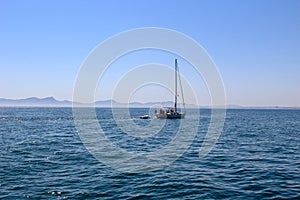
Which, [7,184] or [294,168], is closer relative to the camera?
[7,184]

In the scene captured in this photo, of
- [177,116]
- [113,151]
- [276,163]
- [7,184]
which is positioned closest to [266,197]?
[276,163]

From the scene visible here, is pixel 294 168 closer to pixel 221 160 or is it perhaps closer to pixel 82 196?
pixel 221 160

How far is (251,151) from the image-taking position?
33.2 m

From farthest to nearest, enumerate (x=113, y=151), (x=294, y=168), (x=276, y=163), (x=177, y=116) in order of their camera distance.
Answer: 1. (x=177, y=116)
2. (x=113, y=151)
3. (x=276, y=163)
4. (x=294, y=168)

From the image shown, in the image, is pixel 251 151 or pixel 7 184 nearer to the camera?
pixel 7 184

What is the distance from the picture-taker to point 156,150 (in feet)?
111

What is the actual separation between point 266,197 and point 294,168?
9.00m

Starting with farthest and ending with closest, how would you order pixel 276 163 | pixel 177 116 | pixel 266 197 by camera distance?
pixel 177 116, pixel 276 163, pixel 266 197

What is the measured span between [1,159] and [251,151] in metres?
25.1

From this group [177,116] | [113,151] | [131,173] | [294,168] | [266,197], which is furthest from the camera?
[177,116]

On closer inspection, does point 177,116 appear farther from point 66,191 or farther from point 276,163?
point 66,191

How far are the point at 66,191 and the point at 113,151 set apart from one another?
14911 millimetres

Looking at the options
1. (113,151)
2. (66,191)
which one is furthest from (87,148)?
(66,191)

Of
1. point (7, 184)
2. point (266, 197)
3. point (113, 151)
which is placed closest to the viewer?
point (266, 197)
